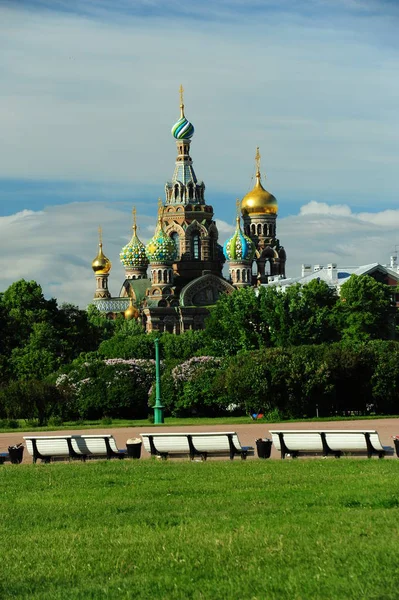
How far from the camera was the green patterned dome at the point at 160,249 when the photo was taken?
374 feet

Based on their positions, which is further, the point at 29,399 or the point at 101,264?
the point at 101,264

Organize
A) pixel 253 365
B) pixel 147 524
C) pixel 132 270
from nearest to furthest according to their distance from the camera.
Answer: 1. pixel 147 524
2. pixel 253 365
3. pixel 132 270

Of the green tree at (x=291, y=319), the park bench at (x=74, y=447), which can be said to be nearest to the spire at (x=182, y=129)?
the green tree at (x=291, y=319)

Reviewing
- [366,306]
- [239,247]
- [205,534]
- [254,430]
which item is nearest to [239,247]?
[239,247]

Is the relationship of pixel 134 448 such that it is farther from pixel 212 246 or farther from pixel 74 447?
pixel 212 246

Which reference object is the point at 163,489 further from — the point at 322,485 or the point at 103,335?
the point at 103,335

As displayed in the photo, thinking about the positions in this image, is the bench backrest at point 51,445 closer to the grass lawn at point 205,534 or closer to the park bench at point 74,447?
the park bench at point 74,447

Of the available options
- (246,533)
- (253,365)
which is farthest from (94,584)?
(253,365)

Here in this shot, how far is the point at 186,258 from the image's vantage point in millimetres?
120625

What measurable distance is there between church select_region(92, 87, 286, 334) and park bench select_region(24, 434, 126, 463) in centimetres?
9280

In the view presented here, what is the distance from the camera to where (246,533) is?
12.1 metres

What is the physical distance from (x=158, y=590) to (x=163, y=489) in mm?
5376

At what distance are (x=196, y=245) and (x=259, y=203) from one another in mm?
7988

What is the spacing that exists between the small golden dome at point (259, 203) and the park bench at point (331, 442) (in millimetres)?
104910
